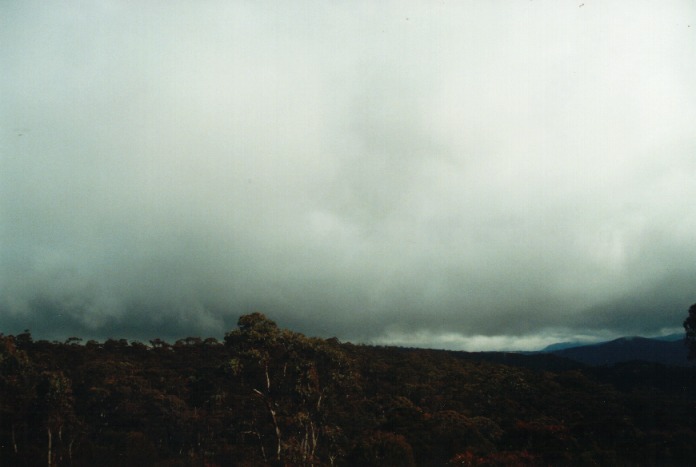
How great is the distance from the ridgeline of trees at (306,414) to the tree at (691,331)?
30.7ft

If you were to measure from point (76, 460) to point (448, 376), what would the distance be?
55.5 metres

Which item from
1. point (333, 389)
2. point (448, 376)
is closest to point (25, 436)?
point (333, 389)

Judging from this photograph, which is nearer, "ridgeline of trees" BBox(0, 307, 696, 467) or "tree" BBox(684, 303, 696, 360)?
"ridgeline of trees" BBox(0, 307, 696, 467)

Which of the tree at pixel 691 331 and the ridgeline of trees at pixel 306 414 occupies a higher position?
the tree at pixel 691 331

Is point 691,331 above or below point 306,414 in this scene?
above

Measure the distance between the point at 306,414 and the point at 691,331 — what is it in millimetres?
51055

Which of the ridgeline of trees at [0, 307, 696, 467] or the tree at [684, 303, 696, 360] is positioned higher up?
the tree at [684, 303, 696, 360]

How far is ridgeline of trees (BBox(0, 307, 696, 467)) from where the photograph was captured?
99.4ft

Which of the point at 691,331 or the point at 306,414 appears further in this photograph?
the point at 691,331

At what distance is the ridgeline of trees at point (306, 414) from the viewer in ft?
99.4

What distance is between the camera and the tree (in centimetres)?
5292

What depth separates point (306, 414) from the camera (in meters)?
31.1

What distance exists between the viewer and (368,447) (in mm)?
26609

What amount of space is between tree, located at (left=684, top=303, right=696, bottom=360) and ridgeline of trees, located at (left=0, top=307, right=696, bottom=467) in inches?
369
